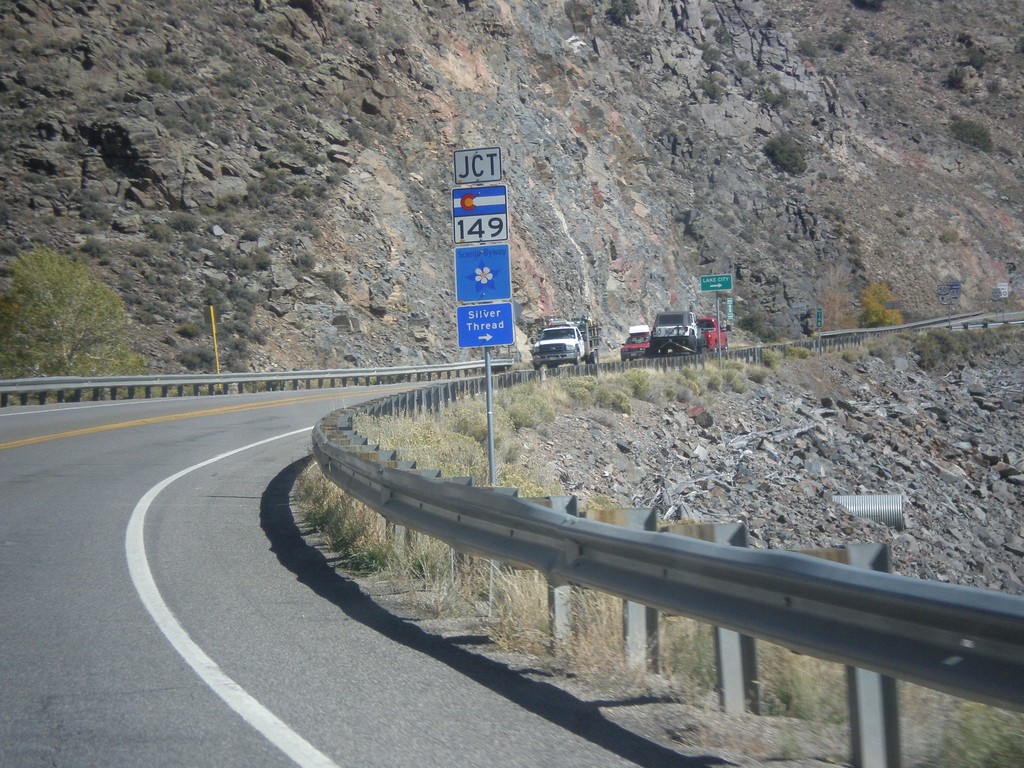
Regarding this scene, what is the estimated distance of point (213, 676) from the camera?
5.65 meters

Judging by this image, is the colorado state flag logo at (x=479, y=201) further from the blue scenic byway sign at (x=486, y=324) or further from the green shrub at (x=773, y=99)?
the green shrub at (x=773, y=99)

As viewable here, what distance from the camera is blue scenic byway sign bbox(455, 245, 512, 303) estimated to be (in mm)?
11461

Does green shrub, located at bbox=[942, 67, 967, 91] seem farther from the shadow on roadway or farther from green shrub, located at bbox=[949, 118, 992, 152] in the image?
the shadow on roadway

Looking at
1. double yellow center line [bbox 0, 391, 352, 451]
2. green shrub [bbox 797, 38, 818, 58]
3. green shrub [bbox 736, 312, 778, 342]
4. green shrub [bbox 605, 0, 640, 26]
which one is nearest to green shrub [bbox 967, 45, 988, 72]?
green shrub [bbox 797, 38, 818, 58]

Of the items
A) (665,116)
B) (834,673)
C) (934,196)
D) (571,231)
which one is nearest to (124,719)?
(834,673)

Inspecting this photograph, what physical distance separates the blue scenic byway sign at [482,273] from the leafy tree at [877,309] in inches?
2471

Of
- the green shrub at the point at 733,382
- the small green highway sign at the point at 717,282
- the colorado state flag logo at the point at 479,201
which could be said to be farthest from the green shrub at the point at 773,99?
the colorado state flag logo at the point at 479,201

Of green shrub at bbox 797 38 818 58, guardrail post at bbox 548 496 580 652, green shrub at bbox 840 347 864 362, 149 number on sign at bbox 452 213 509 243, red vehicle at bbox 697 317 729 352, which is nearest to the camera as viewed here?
guardrail post at bbox 548 496 580 652

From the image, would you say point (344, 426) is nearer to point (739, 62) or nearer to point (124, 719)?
point (124, 719)

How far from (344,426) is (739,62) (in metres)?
84.7

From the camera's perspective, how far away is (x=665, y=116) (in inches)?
3086

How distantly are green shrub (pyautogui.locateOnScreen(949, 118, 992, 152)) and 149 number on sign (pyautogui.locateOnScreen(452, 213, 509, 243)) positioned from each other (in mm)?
91090

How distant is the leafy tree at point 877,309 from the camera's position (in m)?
69.8

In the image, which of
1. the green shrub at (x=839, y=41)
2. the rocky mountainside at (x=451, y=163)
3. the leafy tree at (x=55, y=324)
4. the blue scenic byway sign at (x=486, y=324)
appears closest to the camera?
the blue scenic byway sign at (x=486, y=324)
